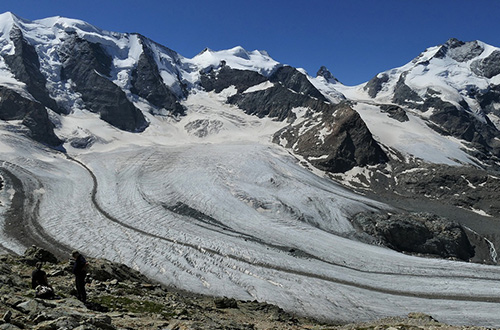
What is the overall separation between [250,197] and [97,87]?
12238 centimetres

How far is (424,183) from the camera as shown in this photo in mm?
123875

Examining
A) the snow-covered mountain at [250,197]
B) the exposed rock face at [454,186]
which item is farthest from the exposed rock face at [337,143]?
the exposed rock face at [454,186]

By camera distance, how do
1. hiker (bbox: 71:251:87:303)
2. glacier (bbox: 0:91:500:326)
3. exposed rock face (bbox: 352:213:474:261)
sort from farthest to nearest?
1. exposed rock face (bbox: 352:213:474:261)
2. glacier (bbox: 0:91:500:326)
3. hiker (bbox: 71:251:87:303)

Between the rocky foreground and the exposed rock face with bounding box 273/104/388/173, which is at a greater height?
the exposed rock face with bounding box 273/104/388/173

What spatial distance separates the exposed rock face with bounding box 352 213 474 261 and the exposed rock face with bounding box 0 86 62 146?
95.9 metres

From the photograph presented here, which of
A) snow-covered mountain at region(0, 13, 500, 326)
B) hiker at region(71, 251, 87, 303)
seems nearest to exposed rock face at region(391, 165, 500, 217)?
snow-covered mountain at region(0, 13, 500, 326)

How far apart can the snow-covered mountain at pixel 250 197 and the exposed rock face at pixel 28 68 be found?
0.79 metres

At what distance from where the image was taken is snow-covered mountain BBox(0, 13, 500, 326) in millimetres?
52812

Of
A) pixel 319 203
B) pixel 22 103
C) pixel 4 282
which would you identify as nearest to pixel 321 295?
pixel 4 282

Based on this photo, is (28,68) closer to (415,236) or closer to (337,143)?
(337,143)

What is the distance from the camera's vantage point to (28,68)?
6378 inches

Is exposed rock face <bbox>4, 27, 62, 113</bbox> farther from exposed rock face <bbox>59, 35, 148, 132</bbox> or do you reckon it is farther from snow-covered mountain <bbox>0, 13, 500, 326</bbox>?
exposed rock face <bbox>59, 35, 148, 132</bbox>

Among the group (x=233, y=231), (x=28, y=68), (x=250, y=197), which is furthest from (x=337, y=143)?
(x=28, y=68)

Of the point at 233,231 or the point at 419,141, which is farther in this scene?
the point at 419,141
